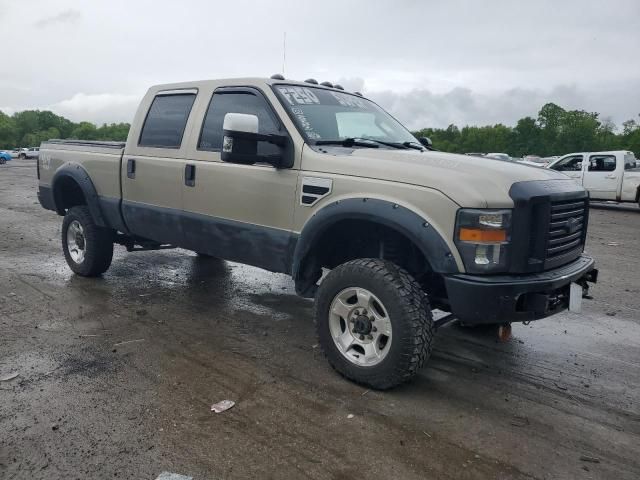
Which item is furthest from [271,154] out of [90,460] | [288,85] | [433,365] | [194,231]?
[90,460]

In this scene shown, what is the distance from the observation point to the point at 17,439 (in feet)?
9.27

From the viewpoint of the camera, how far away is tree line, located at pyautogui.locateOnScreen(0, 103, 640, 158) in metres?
93.2

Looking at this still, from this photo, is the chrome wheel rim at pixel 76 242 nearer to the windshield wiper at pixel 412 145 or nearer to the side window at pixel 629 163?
the windshield wiper at pixel 412 145

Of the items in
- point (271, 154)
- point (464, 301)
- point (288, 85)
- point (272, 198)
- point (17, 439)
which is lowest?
point (17, 439)

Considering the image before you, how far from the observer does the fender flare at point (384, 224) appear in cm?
316

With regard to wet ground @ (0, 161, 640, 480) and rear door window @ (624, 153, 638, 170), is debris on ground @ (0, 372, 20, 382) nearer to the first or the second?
wet ground @ (0, 161, 640, 480)

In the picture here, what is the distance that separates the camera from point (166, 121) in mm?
5012

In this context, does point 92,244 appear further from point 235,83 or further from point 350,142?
point 350,142

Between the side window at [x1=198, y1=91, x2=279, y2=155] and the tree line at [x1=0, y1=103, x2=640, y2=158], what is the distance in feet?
251

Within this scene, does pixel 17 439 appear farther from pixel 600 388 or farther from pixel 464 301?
pixel 600 388

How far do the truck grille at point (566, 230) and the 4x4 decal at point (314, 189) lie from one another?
1443mm

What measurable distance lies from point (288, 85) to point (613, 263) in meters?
6.18

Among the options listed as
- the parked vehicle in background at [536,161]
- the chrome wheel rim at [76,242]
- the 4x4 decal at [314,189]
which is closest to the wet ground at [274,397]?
the chrome wheel rim at [76,242]

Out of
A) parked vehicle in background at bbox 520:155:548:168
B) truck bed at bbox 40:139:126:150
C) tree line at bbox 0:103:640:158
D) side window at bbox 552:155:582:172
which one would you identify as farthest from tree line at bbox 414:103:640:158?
truck bed at bbox 40:139:126:150
